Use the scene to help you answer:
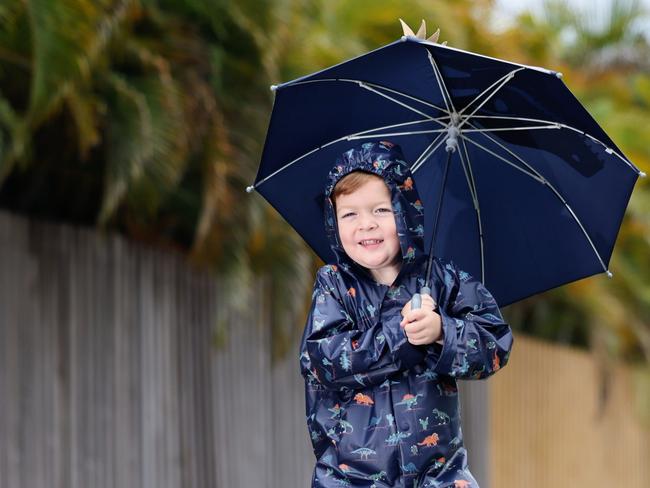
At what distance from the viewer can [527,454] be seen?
1364cm

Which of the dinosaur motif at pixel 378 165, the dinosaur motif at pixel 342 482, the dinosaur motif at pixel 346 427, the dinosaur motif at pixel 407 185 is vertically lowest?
the dinosaur motif at pixel 342 482

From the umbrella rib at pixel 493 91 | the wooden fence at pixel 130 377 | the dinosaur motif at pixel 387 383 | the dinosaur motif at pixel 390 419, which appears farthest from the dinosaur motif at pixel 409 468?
the wooden fence at pixel 130 377

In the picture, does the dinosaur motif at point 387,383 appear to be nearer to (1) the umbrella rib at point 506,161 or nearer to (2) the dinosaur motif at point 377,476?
(2) the dinosaur motif at point 377,476

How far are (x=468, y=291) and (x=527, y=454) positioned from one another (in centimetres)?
1034

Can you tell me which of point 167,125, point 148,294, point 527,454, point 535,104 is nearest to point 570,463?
point 527,454

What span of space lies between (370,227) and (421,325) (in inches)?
14.4

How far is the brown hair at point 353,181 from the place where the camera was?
11.8 feet

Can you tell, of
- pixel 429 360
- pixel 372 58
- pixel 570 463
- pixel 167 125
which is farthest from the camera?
pixel 570 463

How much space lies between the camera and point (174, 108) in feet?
23.3

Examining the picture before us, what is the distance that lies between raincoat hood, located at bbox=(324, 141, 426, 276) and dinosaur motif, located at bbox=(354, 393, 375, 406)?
35 centimetres

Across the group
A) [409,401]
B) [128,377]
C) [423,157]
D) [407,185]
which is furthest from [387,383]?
[128,377]

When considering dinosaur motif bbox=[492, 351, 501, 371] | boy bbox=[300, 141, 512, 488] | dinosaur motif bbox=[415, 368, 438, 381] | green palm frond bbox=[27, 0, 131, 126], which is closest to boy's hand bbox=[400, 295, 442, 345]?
boy bbox=[300, 141, 512, 488]

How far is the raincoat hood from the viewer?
11.7 feet

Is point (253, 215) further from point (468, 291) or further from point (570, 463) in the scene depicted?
point (570, 463)
